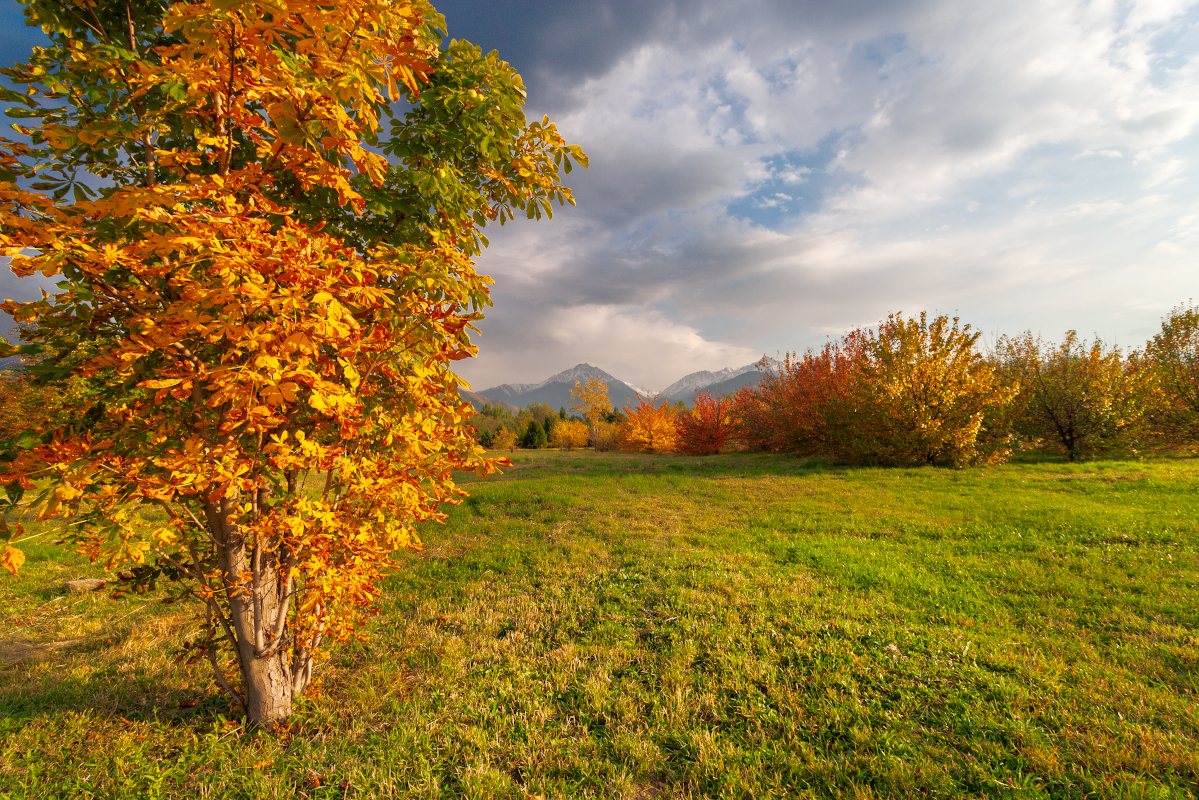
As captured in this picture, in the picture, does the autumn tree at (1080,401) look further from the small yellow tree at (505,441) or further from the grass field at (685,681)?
the small yellow tree at (505,441)

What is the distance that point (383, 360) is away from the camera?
2602 millimetres

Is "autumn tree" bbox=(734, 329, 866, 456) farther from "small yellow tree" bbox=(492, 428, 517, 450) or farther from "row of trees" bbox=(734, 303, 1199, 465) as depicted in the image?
"small yellow tree" bbox=(492, 428, 517, 450)

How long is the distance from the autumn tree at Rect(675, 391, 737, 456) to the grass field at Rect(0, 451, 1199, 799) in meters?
16.5

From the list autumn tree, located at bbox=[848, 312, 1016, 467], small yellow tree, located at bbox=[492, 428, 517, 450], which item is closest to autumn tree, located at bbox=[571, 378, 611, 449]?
small yellow tree, located at bbox=[492, 428, 517, 450]

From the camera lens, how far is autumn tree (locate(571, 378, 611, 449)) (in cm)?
3341

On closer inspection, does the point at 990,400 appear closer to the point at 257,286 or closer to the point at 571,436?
the point at 257,286

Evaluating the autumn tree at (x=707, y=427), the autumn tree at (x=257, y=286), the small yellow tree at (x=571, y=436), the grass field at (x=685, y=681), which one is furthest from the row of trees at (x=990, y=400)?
the small yellow tree at (x=571, y=436)

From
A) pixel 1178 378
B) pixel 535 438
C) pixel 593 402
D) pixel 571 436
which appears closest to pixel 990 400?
pixel 1178 378

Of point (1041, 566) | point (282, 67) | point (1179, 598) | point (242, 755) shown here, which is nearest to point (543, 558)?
point (242, 755)

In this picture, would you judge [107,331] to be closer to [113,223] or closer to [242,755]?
[113,223]

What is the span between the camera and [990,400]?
1324 centimetres

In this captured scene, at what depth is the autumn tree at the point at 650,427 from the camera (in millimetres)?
27453

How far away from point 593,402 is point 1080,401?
25714 mm

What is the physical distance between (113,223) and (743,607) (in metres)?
5.84
